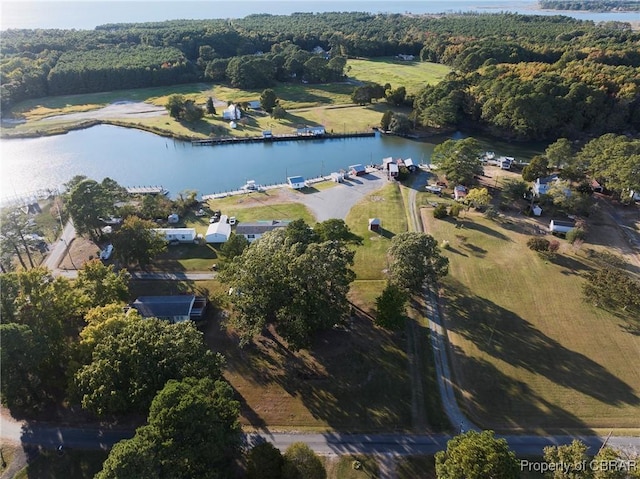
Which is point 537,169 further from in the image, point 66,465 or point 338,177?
point 66,465

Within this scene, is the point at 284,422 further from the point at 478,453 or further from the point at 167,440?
the point at 478,453

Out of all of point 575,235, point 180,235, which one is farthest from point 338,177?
point 575,235

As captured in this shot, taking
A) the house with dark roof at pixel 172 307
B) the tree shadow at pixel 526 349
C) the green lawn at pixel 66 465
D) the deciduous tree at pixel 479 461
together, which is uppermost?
the deciduous tree at pixel 479 461

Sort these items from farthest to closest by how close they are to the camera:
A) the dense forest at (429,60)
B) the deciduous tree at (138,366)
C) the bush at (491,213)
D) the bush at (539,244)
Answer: the dense forest at (429,60) < the bush at (491,213) < the bush at (539,244) < the deciduous tree at (138,366)

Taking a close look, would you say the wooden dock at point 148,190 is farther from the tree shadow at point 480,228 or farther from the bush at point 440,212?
the tree shadow at point 480,228

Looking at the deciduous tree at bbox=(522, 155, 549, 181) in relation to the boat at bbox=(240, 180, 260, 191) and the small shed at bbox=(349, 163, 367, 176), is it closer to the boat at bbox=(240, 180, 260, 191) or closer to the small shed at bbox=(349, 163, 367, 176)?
the small shed at bbox=(349, 163, 367, 176)

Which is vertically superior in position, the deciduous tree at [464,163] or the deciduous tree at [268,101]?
the deciduous tree at [268,101]

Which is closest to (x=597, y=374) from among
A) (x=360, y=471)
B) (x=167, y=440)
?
(x=360, y=471)

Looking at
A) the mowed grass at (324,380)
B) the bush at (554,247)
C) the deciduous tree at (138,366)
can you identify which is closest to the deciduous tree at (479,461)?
the mowed grass at (324,380)
